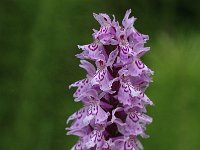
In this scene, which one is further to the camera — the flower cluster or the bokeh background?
the bokeh background

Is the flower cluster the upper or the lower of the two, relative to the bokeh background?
lower

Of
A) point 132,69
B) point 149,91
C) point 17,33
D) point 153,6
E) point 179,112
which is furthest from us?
point 153,6

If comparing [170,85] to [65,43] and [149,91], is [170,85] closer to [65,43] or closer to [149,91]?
[149,91]

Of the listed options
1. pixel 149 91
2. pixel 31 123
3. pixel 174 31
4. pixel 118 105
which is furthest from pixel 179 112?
pixel 174 31

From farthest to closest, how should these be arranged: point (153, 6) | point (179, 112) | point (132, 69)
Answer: point (153, 6) < point (179, 112) < point (132, 69)
